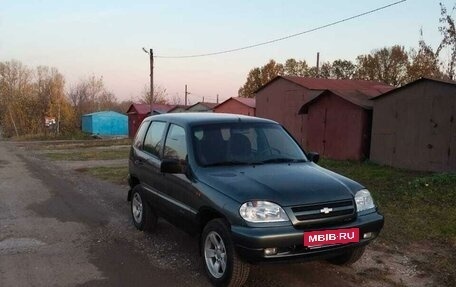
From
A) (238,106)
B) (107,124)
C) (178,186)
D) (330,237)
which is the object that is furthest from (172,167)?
(107,124)

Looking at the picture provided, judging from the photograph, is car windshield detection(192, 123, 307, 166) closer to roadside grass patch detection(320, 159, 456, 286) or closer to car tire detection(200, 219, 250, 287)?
car tire detection(200, 219, 250, 287)

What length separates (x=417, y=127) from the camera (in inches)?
550

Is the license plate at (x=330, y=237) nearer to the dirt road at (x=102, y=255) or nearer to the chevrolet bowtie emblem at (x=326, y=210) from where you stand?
the chevrolet bowtie emblem at (x=326, y=210)

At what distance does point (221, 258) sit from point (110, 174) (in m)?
9.75

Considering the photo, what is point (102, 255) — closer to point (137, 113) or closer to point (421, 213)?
point (421, 213)

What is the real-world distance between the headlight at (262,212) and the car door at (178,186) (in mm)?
892

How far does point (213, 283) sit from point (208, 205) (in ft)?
2.56

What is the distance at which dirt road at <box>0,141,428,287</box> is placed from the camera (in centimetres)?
473

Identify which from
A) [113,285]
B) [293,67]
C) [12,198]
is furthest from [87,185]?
[293,67]

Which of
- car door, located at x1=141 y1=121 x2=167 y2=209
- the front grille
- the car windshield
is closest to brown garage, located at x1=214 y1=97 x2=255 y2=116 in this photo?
car door, located at x1=141 y1=121 x2=167 y2=209

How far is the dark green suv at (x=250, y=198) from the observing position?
4.08 meters

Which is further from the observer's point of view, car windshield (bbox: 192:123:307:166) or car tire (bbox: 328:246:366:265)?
car windshield (bbox: 192:123:307:166)

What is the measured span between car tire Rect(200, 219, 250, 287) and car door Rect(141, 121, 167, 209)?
1.31 metres

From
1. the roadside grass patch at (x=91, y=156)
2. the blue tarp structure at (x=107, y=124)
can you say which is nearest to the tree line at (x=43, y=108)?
the blue tarp structure at (x=107, y=124)
